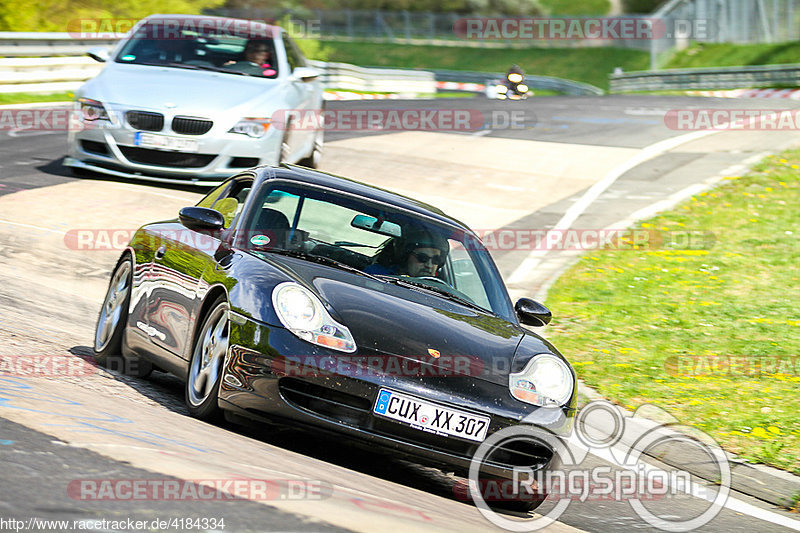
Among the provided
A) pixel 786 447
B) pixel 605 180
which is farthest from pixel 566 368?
pixel 605 180

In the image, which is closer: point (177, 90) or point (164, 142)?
point (164, 142)

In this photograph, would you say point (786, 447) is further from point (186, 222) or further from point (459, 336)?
point (186, 222)

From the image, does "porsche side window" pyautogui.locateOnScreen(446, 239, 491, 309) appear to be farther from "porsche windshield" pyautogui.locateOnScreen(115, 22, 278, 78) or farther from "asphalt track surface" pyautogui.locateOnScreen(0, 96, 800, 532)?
"porsche windshield" pyautogui.locateOnScreen(115, 22, 278, 78)

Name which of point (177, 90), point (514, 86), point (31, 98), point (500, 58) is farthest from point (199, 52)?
point (500, 58)

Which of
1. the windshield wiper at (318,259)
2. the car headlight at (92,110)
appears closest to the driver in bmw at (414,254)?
the windshield wiper at (318,259)

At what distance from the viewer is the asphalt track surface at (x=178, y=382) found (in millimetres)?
3916

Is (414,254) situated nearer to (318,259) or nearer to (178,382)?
(318,259)

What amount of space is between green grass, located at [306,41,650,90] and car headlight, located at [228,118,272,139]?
4904cm

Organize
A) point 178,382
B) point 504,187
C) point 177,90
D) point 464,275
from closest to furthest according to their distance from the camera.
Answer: point 464,275
point 178,382
point 177,90
point 504,187

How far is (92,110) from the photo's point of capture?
474 inches

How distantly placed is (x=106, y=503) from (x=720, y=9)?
153ft

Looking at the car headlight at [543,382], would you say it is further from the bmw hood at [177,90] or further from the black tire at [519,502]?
the bmw hood at [177,90]

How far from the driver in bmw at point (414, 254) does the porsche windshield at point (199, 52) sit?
22.6 ft

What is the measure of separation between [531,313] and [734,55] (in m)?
44.1
